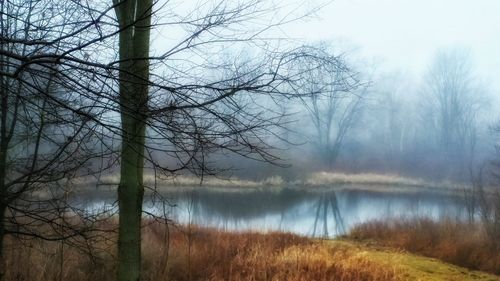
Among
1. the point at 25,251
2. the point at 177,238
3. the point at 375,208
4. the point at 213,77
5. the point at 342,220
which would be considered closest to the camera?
the point at 213,77

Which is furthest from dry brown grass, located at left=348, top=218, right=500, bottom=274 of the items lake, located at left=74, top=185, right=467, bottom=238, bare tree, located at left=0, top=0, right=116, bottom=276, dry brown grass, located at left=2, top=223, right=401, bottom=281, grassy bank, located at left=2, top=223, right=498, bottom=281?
bare tree, located at left=0, top=0, right=116, bottom=276

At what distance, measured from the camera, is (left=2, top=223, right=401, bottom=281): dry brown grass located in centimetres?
570

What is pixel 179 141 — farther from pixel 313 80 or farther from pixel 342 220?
pixel 342 220

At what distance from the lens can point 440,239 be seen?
11188 mm

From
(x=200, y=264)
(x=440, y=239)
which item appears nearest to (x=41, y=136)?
(x=200, y=264)

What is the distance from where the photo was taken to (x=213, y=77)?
3477 mm

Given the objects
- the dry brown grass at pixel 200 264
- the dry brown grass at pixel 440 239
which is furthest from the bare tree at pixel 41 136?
the dry brown grass at pixel 440 239

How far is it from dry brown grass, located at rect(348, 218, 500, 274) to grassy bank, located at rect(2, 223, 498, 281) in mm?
792

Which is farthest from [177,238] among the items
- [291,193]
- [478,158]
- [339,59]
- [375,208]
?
[478,158]

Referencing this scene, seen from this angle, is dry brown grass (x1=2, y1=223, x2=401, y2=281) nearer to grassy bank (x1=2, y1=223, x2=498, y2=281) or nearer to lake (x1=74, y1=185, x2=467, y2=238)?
grassy bank (x1=2, y1=223, x2=498, y2=281)

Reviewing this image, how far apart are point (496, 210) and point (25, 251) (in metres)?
9.99

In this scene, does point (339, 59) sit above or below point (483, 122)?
below

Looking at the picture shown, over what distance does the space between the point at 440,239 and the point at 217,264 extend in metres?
6.28

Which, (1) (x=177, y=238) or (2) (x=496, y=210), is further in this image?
(2) (x=496, y=210)
